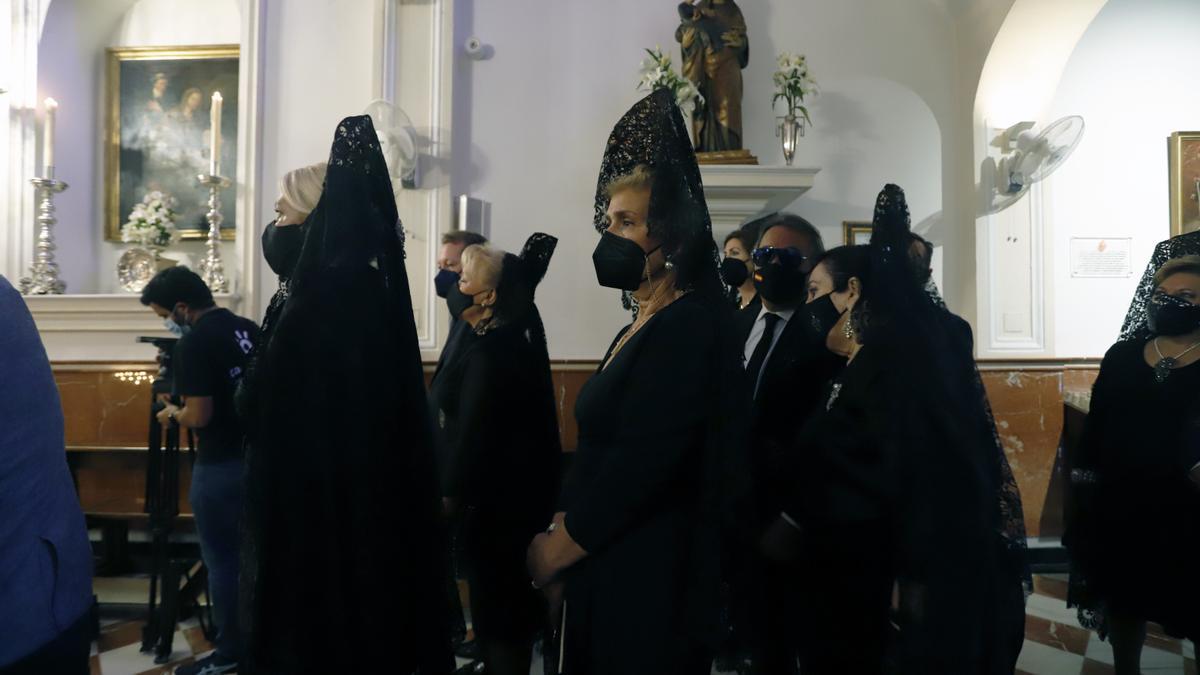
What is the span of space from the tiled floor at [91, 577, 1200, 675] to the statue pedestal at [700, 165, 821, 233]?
245 centimetres

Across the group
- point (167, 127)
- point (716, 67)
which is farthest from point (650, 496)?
point (167, 127)

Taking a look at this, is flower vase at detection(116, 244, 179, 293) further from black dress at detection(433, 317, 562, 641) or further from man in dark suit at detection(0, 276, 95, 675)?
man in dark suit at detection(0, 276, 95, 675)

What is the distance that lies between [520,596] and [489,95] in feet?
11.1

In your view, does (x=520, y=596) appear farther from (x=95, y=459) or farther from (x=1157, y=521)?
(x=95, y=459)

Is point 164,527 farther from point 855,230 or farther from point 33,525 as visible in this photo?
point 855,230

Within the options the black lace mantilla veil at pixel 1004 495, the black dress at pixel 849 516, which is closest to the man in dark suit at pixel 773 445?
the black dress at pixel 849 516

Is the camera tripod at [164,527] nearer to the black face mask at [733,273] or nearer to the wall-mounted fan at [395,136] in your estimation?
the wall-mounted fan at [395,136]

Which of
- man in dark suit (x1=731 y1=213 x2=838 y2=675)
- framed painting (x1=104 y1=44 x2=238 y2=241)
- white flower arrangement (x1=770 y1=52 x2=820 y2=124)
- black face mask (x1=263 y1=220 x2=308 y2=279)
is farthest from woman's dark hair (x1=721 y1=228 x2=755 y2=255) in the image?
framed painting (x1=104 y1=44 x2=238 y2=241)

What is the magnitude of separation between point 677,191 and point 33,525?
124cm

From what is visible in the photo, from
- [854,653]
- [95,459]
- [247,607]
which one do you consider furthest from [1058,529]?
[95,459]

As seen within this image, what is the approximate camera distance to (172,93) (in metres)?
5.19

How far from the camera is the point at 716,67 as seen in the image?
4555 millimetres

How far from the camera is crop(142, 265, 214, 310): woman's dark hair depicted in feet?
9.56

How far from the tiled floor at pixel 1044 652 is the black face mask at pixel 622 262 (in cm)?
199
